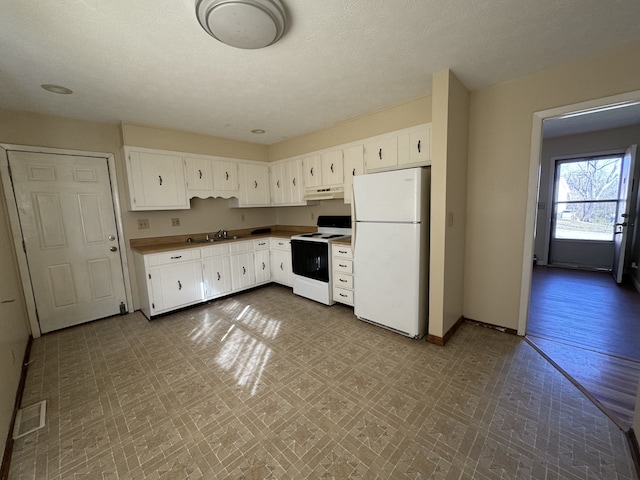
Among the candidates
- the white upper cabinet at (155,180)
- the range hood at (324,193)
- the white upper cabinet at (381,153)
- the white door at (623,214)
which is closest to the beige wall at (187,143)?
the white upper cabinet at (155,180)

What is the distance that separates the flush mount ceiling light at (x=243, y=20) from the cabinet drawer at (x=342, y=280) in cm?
Answer: 254

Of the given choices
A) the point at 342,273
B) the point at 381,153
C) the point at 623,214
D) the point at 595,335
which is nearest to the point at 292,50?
the point at 381,153

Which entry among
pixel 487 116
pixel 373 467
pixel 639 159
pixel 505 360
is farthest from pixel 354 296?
pixel 639 159

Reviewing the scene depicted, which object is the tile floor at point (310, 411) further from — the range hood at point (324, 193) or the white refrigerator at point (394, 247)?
the range hood at point (324, 193)

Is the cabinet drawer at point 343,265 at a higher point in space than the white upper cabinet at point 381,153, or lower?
lower

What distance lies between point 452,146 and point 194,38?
2.22 metres

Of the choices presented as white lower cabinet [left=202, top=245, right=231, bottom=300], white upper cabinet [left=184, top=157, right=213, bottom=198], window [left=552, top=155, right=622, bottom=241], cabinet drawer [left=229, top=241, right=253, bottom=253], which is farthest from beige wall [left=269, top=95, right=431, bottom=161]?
window [left=552, top=155, right=622, bottom=241]

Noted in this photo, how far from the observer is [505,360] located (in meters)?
2.24

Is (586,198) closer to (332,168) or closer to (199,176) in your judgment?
(332,168)

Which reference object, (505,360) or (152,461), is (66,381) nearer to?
(152,461)

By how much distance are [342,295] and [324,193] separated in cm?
154

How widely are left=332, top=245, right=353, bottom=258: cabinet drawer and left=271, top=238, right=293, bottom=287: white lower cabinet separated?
39.4 inches

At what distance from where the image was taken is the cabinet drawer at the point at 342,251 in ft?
10.7

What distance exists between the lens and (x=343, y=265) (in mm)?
3371
